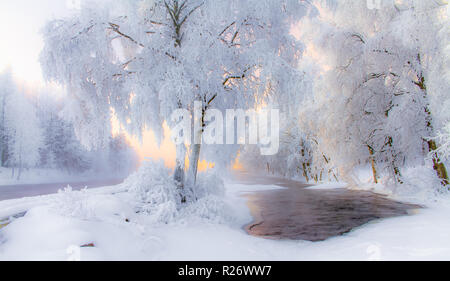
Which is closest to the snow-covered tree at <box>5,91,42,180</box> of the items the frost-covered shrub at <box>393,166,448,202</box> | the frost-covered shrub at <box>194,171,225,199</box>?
the frost-covered shrub at <box>194,171,225,199</box>

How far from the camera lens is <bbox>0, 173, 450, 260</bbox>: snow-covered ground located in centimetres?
368

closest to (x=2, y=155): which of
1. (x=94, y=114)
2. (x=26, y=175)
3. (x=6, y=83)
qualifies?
(x=26, y=175)

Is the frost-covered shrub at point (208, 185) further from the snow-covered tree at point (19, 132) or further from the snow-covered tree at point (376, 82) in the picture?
the snow-covered tree at point (19, 132)

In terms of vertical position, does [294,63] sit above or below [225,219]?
above

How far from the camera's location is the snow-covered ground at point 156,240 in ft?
12.1

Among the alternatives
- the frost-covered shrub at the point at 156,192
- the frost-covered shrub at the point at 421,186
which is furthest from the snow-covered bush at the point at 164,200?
the frost-covered shrub at the point at 421,186

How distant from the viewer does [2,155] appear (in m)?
30.5

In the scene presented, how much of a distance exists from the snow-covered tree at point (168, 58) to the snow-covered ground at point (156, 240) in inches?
85.6

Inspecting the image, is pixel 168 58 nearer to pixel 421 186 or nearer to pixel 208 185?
pixel 208 185

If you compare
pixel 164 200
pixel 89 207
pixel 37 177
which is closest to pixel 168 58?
pixel 164 200

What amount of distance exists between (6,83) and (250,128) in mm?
34067

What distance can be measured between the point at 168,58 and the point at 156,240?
4.67 meters

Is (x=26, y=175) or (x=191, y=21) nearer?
(x=191, y=21)
